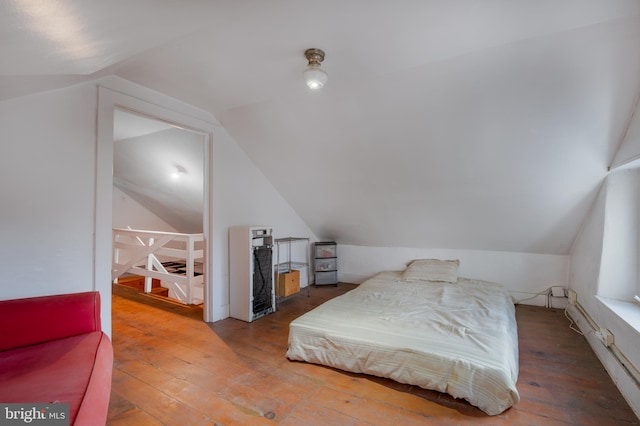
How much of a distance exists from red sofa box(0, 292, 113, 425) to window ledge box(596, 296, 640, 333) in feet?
9.56

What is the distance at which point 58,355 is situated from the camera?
58.8 inches

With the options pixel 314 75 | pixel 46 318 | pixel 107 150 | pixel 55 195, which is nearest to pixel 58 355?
pixel 46 318

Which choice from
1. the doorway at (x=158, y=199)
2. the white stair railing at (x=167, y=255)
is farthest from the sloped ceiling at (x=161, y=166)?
the white stair railing at (x=167, y=255)

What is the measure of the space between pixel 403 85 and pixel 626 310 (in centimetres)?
229

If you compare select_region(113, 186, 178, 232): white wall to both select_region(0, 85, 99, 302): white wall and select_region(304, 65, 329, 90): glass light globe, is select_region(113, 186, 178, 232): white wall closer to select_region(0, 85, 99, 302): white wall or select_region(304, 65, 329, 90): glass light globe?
select_region(0, 85, 99, 302): white wall

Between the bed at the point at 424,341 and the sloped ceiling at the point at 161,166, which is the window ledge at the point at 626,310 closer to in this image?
the bed at the point at 424,341

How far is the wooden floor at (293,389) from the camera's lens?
1.67 metres

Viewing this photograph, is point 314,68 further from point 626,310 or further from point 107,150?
point 626,310

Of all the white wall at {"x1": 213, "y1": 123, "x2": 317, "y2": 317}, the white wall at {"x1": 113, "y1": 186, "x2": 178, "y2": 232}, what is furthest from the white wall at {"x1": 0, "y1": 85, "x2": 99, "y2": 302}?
the white wall at {"x1": 113, "y1": 186, "x2": 178, "y2": 232}

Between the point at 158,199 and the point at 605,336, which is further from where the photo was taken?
the point at 158,199

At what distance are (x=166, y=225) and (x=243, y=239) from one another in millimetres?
3527

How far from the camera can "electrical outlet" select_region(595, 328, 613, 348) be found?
83.3 inches

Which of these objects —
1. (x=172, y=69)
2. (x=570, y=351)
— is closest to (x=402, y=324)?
(x=570, y=351)

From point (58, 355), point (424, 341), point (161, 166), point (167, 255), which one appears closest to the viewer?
point (58, 355)
